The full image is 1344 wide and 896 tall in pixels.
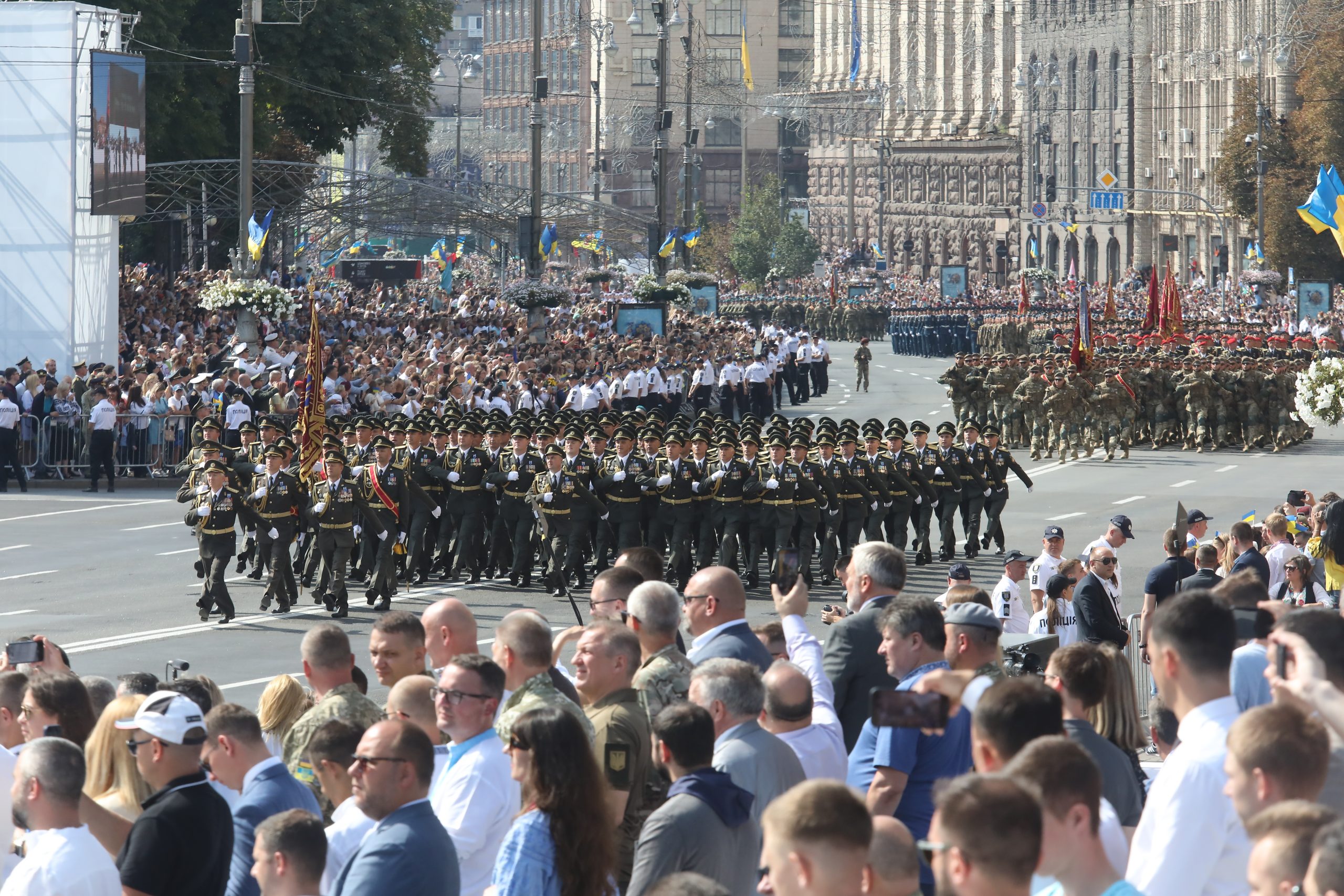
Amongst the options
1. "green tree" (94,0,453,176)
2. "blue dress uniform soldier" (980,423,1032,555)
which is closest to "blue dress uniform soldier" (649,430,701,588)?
"blue dress uniform soldier" (980,423,1032,555)

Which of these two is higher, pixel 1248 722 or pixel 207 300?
pixel 207 300

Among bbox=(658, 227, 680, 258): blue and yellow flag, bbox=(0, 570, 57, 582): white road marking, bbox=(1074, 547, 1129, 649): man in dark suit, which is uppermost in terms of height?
bbox=(658, 227, 680, 258): blue and yellow flag

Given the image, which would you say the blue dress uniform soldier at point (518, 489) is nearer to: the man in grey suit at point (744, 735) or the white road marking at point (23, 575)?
the white road marking at point (23, 575)

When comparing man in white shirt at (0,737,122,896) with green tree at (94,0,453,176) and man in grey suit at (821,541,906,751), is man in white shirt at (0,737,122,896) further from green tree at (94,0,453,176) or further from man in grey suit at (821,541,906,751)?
green tree at (94,0,453,176)

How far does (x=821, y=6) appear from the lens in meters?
114

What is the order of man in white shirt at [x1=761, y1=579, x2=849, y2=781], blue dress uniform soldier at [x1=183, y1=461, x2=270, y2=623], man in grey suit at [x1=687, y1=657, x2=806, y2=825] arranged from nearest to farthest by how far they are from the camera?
man in grey suit at [x1=687, y1=657, x2=806, y2=825]
man in white shirt at [x1=761, y1=579, x2=849, y2=781]
blue dress uniform soldier at [x1=183, y1=461, x2=270, y2=623]

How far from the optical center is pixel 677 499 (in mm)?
20000

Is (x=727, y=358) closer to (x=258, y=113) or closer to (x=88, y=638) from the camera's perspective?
(x=258, y=113)

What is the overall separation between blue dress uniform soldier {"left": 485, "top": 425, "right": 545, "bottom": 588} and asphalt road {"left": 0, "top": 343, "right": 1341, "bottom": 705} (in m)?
0.35

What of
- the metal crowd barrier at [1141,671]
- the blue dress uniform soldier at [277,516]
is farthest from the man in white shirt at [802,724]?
the blue dress uniform soldier at [277,516]

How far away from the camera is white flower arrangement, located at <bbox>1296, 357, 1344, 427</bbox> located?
2209 cm

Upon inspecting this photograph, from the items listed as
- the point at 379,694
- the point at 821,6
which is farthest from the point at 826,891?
the point at 821,6

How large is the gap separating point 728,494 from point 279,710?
12332 millimetres

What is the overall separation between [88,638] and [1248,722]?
13.3 m
